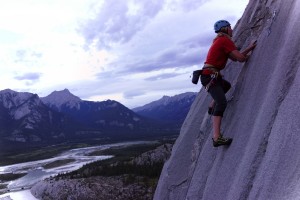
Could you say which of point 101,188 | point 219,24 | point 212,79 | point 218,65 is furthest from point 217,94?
point 101,188

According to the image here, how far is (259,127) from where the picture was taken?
10805mm

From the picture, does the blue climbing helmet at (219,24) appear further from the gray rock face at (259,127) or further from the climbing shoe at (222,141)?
the climbing shoe at (222,141)

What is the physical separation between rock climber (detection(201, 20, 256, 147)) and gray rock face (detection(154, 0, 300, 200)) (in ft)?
1.61

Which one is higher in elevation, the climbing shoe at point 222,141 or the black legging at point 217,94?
the black legging at point 217,94

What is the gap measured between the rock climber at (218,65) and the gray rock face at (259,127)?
0.49 meters

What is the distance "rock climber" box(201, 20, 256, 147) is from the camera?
1288 centimetres

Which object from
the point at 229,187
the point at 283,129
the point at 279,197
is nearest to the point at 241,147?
the point at 229,187

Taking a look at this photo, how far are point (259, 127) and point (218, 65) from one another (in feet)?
10.7

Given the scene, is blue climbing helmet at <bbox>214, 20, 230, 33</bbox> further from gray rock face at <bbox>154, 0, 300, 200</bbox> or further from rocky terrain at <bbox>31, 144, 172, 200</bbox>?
rocky terrain at <bbox>31, 144, 172, 200</bbox>

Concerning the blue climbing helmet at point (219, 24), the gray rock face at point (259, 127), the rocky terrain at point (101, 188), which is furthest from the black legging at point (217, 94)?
the rocky terrain at point (101, 188)

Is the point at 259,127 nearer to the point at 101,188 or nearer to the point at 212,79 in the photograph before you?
the point at 212,79

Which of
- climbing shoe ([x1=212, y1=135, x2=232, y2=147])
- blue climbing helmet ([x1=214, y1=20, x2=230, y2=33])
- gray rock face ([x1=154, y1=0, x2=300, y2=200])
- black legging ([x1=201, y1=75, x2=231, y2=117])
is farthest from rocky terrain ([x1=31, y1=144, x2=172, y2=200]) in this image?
blue climbing helmet ([x1=214, y1=20, x2=230, y2=33])

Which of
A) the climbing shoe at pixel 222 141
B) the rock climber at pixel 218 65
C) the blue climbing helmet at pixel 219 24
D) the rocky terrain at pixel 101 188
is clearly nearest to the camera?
the climbing shoe at pixel 222 141

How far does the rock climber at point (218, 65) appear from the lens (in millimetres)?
12883
